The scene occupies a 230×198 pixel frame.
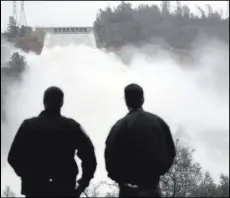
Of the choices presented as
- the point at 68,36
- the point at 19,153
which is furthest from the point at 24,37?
the point at 19,153

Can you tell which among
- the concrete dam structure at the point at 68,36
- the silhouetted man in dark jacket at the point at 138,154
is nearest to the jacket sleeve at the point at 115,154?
the silhouetted man in dark jacket at the point at 138,154

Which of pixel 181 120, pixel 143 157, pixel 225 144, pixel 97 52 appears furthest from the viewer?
pixel 97 52

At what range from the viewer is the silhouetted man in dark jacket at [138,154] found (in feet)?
11.8

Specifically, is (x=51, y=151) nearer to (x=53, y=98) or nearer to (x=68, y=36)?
(x=53, y=98)

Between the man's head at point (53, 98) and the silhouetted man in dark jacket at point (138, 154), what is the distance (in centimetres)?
38

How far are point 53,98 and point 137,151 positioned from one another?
0.62m

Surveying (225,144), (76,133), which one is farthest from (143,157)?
(225,144)

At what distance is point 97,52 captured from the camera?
6688cm

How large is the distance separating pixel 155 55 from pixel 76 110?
1491cm

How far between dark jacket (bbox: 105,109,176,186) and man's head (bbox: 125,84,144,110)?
0.22 feet

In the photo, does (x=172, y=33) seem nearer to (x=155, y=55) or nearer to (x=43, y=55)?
(x=155, y=55)

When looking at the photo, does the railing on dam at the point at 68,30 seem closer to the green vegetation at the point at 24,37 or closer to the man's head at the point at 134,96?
the green vegetation at the point at 24,37

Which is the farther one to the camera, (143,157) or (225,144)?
(225,144)

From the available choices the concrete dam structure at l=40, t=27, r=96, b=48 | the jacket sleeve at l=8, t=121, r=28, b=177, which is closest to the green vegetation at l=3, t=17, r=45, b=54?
the concrete dam structure at l=40, t=27, r=96, b=48
